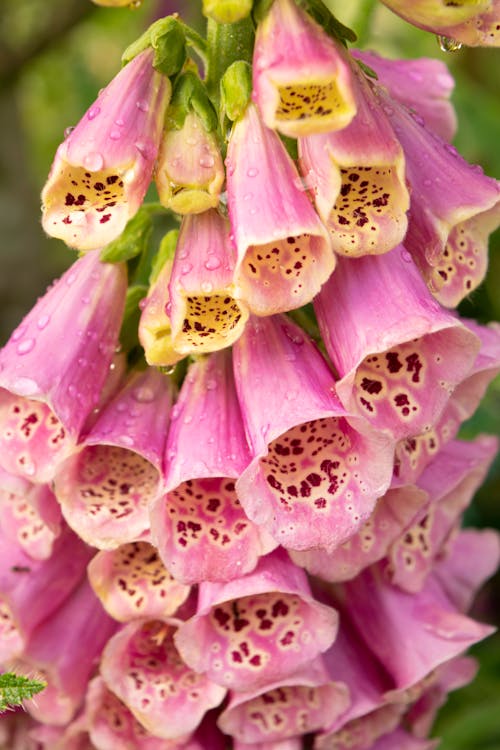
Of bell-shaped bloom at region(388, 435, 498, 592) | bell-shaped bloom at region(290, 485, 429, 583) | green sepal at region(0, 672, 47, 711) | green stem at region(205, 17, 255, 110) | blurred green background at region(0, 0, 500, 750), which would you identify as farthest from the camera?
blurred green background at region(0, 0, 500, 750)

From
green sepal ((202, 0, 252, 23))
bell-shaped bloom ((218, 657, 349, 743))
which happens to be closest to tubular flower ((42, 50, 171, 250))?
green sepal ((202, 0, 252, 23))

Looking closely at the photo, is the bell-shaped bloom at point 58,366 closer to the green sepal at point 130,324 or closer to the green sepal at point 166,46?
the green sepal at point 130,324

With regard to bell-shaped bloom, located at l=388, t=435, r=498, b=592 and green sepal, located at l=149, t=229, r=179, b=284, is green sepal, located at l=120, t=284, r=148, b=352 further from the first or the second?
bell-shaped bloom, located at l=388, t=435, r=498, b=592

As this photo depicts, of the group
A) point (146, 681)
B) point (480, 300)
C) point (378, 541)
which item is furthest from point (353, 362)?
point (480, 300)

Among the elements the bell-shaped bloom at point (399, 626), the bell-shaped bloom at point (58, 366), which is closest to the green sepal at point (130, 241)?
the bell-shaped bloom at point (58, 366)

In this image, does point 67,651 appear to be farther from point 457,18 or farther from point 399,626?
point 457,18

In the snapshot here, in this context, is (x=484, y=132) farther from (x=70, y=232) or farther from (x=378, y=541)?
(x=70, y=232)
